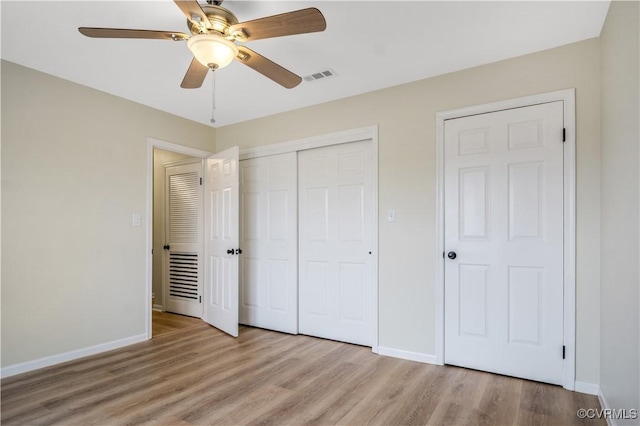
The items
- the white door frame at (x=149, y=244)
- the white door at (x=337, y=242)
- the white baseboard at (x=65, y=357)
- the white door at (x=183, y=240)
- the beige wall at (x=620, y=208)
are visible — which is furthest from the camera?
the white door at (x=183, y=240)

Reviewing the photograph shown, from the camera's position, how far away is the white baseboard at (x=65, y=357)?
274cm

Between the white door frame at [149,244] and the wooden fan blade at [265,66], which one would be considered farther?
the white door frame at [149,244]

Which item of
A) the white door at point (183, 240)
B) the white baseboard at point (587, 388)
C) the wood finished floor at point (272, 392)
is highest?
the white door at point (183, 240)

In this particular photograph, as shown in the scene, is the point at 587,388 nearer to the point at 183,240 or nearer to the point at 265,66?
the point at 265,66

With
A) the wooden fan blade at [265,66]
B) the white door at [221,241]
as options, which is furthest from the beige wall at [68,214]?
the wooden fan blade at [265,66]

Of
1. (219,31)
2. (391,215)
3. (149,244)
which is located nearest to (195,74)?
(219,31)

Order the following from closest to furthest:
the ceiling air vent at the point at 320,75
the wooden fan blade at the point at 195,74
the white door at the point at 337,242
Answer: the wooden fan blade at the point at 195,74
the ceiling air vent at the point at 320,75
the white door at the point at 337,242

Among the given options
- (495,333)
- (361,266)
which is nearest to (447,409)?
(495,333)

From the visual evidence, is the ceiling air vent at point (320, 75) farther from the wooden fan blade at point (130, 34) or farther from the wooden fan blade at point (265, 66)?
the wooden fan blade at point (130, 34)

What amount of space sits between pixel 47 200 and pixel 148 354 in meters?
1.61

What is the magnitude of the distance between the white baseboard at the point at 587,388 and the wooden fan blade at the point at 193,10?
10.7 feet

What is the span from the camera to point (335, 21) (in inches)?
89.2

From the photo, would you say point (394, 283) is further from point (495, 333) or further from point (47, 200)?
point (47, 200)

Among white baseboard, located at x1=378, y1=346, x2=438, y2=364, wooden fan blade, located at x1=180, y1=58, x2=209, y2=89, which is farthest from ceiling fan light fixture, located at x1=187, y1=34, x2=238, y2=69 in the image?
white baseboard, located at x1=378, y1=346, x2=438, y2=364
